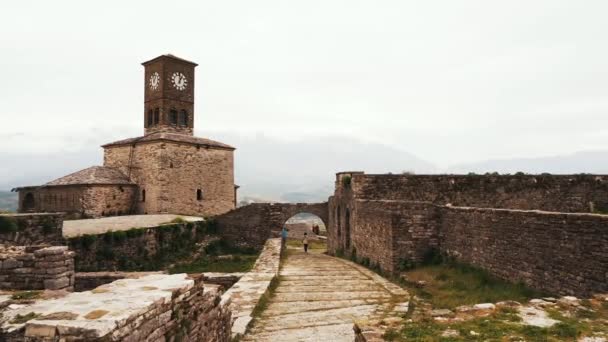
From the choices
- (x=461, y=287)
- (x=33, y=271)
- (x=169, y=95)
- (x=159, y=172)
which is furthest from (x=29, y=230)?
(x=169, y=95)

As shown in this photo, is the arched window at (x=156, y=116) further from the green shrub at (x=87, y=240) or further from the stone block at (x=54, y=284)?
the stone block at (x=54, y=284)

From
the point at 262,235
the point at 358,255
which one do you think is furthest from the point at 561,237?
the point at 262,235

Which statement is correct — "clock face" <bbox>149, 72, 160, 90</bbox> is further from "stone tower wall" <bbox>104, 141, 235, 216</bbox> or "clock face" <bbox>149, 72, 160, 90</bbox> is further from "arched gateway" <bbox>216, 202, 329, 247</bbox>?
"arched gateway" <bbox>216, 202, 329, 247</bbox>

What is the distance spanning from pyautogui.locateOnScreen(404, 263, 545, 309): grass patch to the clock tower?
27.5 metres

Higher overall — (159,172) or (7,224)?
(159,172)

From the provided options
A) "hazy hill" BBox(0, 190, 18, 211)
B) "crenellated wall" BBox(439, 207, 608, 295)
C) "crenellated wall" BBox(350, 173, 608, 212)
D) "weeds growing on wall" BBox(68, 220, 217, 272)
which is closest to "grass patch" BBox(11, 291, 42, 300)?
"crenellated wall" BBox(439, 207, 608, 295)

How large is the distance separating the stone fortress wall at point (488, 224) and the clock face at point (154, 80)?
19902 mm

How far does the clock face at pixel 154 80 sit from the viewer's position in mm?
35906

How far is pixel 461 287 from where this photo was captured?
35.8 ft

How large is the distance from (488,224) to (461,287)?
1761 mm

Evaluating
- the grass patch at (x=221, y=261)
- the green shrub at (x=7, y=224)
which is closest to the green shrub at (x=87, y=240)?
the green shrub at (x=7, y=224)

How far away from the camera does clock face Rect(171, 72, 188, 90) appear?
119ft

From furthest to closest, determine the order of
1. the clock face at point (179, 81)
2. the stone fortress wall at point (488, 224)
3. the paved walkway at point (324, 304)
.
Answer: the clock face at point (179, 81)
the stone fortress wall at point (488, 224)
the paved walkway at point (324, 304)

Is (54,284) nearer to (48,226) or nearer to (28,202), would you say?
(48,226)
